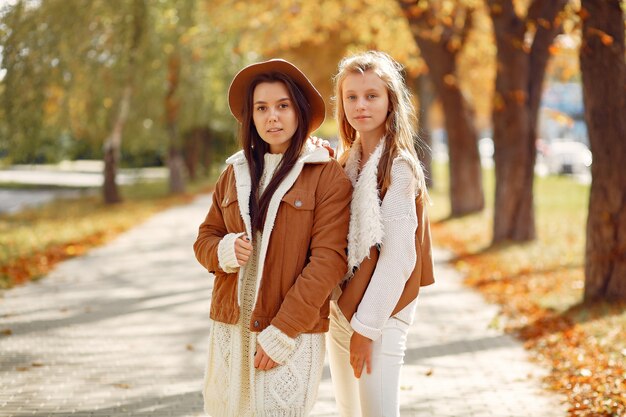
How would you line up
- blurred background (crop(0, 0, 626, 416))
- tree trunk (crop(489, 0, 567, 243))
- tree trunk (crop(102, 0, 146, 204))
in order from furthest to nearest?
tree trunk (crop(102, 0, 146, 204)) < tree trunk (crop(489, 0, 567, 243)) < blurred background (crop(0, 0, 626, 416))

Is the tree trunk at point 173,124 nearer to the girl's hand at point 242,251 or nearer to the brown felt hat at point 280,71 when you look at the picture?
the brown felt hat at point 280,71

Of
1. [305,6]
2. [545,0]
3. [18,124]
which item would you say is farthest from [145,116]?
[545,0]

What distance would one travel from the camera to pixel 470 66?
2697cm

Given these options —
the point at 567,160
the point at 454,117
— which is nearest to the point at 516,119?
the point at 454,117

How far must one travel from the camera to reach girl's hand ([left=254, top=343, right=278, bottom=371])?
3.27 m

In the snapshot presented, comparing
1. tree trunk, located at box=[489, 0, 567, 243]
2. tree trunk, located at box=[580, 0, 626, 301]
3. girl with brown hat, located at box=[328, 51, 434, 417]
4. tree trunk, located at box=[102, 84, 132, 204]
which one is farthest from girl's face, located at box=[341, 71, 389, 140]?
tree trunk, located at box=[102, 84, 132, 204]

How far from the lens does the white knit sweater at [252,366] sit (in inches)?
129

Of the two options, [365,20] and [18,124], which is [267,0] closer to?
[365,20]

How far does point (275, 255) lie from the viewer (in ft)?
10.9

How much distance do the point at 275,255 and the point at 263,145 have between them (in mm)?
544

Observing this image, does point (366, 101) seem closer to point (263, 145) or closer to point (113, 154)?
point (263, 145)

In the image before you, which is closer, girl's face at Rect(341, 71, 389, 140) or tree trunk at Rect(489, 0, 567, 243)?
girl's face at Rect(341, 71, 389, 140)

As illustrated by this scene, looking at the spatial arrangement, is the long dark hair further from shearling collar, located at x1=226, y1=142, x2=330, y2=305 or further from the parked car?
the parked car

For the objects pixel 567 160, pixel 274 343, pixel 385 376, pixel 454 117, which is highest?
pixel 454 117
